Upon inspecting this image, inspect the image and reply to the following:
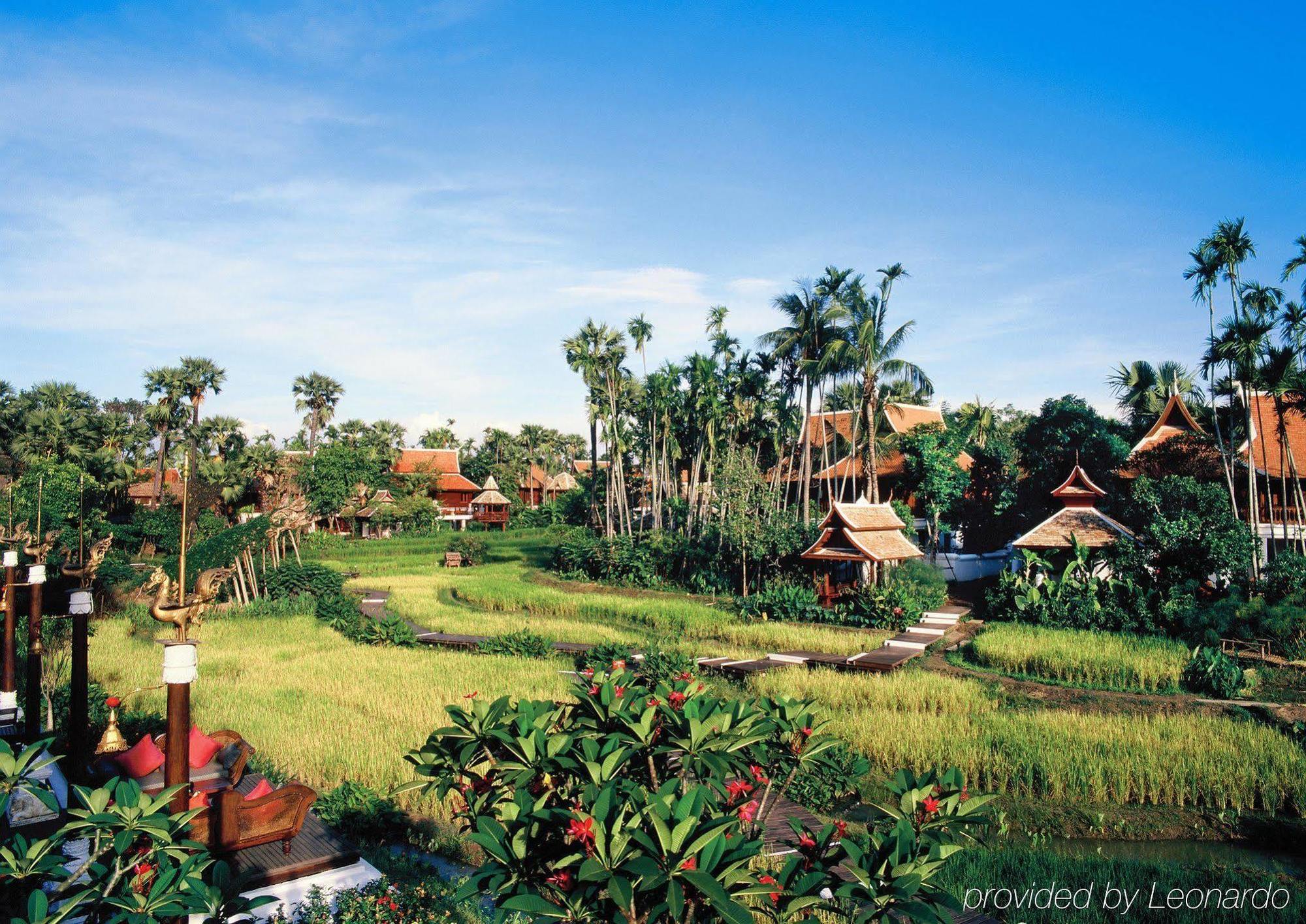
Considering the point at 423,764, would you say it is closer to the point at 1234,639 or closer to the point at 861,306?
the point at 1234,639

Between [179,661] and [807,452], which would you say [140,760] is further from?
[807,452]

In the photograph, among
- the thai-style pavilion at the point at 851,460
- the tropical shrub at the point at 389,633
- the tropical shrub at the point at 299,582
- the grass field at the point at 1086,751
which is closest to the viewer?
the grass field at the point at 1086,751

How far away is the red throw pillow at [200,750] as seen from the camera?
282 inches

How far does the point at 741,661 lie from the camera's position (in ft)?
49.2

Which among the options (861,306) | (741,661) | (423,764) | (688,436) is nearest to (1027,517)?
(861,306)

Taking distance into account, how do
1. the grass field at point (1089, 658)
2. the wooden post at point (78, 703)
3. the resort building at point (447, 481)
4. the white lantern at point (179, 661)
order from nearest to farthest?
the white lantern at point (179, 661) → the wooden post at point (78, 703) → the grass field at point (1089, 658) → the resort building at point (447, 481)

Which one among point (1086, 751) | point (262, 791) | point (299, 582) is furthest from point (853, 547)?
point (262, 791)

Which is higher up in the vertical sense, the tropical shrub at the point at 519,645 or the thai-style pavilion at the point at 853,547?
the thai-style pavilion at the point at 853,547

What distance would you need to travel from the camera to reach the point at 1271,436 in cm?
2369

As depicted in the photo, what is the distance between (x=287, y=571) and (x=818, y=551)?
579 inches

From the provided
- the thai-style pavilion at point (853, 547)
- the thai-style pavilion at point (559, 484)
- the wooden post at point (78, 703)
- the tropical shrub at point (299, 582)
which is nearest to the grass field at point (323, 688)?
the wooden post at point (78, 703)

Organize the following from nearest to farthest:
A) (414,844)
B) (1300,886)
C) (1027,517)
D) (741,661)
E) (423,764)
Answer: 1. (423,764)
2. (1300,886)
3. (414,844)
4. (741,661)
5. (1027,517)

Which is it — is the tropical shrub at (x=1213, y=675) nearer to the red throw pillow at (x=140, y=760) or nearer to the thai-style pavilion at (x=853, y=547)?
the thai-style pavilion at (x=853, y=547)

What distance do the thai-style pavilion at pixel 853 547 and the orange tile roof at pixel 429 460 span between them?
31000mm
